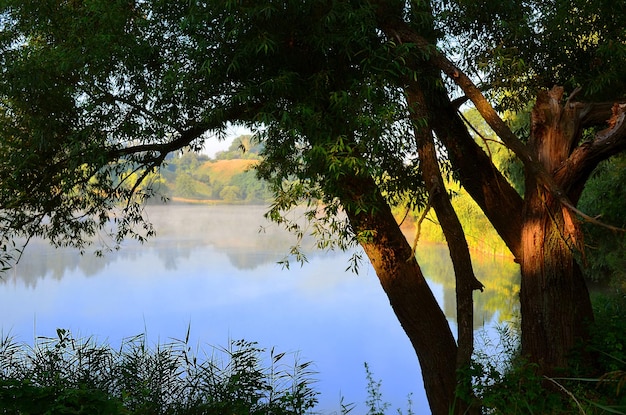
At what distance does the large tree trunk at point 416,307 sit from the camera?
4867 millimetres

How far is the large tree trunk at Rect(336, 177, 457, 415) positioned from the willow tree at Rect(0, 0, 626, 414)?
15 mm

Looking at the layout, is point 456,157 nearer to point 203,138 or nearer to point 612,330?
point 612,330

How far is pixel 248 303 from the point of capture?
743 inches

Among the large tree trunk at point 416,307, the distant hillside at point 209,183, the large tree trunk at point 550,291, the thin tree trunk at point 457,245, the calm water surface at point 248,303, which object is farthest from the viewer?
the distant hillside at point 209,183

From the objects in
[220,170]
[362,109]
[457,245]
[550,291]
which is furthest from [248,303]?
[220,170]

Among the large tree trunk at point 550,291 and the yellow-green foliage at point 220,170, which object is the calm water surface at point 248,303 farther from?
the yellow-green foliage at point 220,170

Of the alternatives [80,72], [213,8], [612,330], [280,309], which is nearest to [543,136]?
[612,330]

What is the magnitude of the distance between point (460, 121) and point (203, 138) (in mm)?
2151

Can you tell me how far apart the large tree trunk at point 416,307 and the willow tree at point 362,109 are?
2 cm

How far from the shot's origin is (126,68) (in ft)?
14.6

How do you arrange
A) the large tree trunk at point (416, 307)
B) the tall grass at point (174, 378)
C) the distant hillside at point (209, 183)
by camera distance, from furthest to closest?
the distant hillside at point (209, 183), the large tree trunk at point (416, 307), the tall grass at point (174, 378)

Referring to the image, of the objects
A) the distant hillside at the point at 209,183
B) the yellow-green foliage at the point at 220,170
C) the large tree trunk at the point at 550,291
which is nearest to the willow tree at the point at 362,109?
the large tree trunk at the point at 550,291

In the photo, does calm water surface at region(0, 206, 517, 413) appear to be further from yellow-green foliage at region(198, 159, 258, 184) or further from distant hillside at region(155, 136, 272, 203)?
yellow-green foliage at region(198, 159, 258, 184)

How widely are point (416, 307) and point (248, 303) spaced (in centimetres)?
1437
